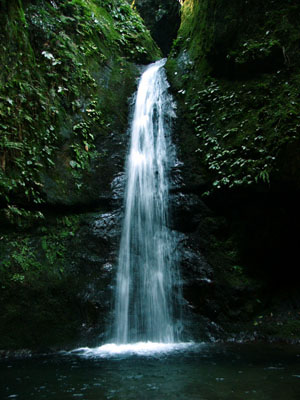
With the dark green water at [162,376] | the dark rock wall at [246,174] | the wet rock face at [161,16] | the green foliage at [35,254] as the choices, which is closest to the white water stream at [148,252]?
the dark rock wall at [246,174]

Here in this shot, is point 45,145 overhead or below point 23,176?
overhead

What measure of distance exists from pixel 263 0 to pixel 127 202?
615cm

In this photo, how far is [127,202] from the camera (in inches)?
276

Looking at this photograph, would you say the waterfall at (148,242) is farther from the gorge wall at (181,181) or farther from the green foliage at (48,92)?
the green foliage at (48,92)

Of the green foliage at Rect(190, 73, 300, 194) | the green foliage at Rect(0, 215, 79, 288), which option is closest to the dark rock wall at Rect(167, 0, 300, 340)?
the green foliage at Rect(190, 73, 300, 194)

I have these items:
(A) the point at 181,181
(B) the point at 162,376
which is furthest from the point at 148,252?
(B) the point at 162,376

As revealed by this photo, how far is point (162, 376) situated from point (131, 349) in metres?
1.70

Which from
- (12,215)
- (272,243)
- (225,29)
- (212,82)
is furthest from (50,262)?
(225,29)

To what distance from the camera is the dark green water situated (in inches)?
105

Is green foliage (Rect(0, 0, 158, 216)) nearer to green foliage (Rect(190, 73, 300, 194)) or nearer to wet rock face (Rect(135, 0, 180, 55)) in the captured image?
green foliage (Rect(190, 73, 300, 194))

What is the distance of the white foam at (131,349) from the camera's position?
444 centimetres

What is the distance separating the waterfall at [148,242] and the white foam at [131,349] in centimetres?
19

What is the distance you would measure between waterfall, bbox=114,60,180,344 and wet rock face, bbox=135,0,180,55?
30.8 feet

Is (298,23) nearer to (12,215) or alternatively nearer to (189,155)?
(189,155)
